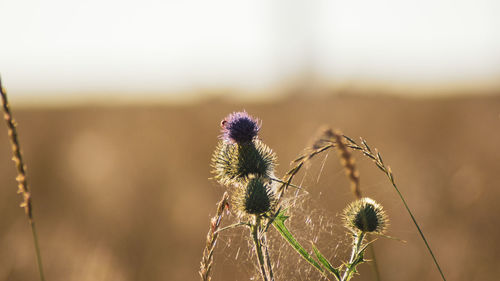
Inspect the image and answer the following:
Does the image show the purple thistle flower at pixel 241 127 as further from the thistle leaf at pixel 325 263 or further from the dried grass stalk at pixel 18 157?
the dried grass stalk at pixel 18 157

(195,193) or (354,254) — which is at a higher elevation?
(195,193)

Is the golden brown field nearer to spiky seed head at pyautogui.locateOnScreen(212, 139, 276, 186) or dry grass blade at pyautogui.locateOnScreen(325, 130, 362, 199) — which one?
spiky seed head at pyautogui.locateOnScreen(212, 139, 276, 186)

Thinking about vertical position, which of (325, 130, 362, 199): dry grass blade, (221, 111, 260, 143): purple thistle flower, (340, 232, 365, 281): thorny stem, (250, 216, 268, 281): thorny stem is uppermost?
(221, 111, 260, 143): purple thistle flower

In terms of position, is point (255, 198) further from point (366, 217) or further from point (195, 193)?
Result: point (195, 193)

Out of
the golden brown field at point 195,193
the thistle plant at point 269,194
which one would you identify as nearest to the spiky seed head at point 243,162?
the thistle plant at point 269,194

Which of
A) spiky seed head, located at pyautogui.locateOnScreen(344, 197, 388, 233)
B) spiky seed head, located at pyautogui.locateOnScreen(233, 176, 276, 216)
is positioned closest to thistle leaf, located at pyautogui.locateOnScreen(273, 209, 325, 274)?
spiky seed head, located at pyautogui.locateOnScreen(233, 176, 276, 216)

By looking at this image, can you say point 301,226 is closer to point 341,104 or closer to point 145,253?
point 145,253

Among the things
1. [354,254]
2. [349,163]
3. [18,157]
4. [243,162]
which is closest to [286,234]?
[354,254]

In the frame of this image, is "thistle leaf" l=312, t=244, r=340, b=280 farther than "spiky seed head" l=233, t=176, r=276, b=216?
No
